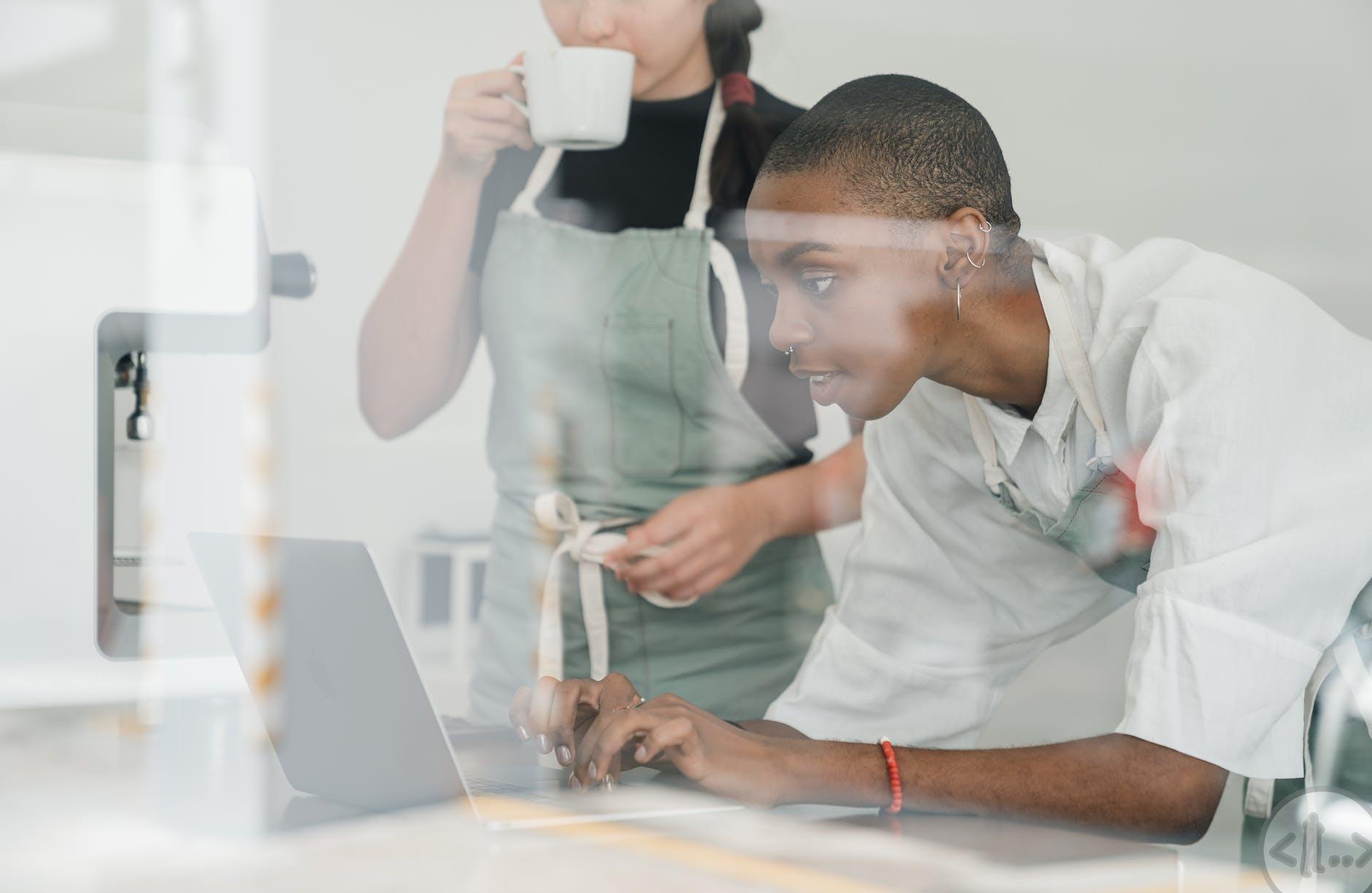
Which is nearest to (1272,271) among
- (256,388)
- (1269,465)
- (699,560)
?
Answer: (1269,465)

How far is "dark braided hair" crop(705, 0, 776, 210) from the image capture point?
1.12 metres

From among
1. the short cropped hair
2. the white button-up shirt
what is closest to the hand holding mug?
the short cropped hair

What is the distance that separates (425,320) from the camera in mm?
1117

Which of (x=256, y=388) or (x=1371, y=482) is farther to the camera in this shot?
(x=256, y=388)

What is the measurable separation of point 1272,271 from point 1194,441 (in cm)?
50

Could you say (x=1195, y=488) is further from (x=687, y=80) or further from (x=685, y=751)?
(x=687, y=80)

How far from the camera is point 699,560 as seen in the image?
1.17 m

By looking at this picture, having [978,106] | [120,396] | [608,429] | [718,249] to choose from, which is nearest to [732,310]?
[718,249]

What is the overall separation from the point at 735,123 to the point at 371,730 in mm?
697

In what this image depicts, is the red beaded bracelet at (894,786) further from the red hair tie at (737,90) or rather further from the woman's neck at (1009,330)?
the red hair tie at (737,90)

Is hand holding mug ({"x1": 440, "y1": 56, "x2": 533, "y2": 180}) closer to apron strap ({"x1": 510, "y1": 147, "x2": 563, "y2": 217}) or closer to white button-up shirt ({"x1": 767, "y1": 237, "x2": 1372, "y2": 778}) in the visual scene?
apron strap ({"x1": 510, "y1": 147, "x2": 563, "y2": 217})

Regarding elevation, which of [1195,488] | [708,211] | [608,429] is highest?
[708,211]

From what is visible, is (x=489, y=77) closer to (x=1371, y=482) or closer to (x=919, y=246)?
(x=919, y=246)

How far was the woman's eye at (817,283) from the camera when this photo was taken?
2.90 feet
